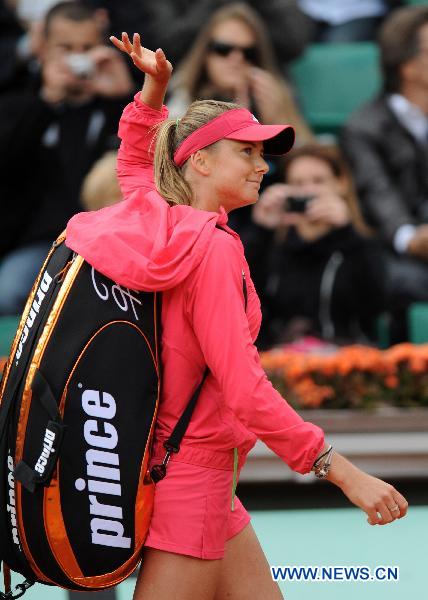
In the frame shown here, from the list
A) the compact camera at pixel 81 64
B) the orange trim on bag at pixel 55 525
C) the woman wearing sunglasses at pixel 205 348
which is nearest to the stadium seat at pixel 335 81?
the compact camera at pixel 81 64

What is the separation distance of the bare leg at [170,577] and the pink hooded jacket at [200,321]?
19cm

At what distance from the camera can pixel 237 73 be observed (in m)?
5.74

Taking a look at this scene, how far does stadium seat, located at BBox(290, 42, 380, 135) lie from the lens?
6355mm

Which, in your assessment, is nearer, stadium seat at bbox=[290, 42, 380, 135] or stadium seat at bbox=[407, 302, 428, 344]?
stadium seat at bbox=[407, 302, 428, 344]

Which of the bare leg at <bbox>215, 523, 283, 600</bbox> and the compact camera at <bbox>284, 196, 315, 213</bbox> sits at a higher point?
the bare leg at <bbox>215, 523, 283, 600</bbox>

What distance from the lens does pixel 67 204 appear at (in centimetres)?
573

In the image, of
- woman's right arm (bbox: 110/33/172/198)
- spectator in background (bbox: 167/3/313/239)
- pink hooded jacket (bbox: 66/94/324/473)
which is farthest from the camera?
spectator in background (bbox: 167/3/313/239)

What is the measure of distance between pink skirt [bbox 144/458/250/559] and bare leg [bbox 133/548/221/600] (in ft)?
0.07

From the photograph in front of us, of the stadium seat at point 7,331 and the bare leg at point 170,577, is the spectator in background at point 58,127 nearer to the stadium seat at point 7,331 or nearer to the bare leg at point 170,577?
the stadium seat at point 7,331

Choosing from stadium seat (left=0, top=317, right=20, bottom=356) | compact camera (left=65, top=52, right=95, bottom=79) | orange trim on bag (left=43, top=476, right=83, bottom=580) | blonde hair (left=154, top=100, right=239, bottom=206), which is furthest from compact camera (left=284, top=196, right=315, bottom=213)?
orange trim on bag (left=43, top=476, right=83, bottom=580)

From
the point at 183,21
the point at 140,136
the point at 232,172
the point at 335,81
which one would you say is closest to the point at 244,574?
the point at 232,172

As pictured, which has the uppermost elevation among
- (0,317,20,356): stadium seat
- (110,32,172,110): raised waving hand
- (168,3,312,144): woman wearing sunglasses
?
(110,32,172,110): raised waving hand

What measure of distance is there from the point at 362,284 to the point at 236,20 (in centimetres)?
149

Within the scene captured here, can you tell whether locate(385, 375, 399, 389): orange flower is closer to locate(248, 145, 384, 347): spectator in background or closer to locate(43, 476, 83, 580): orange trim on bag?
locate(248, 145, 384, 347): spectator in background
